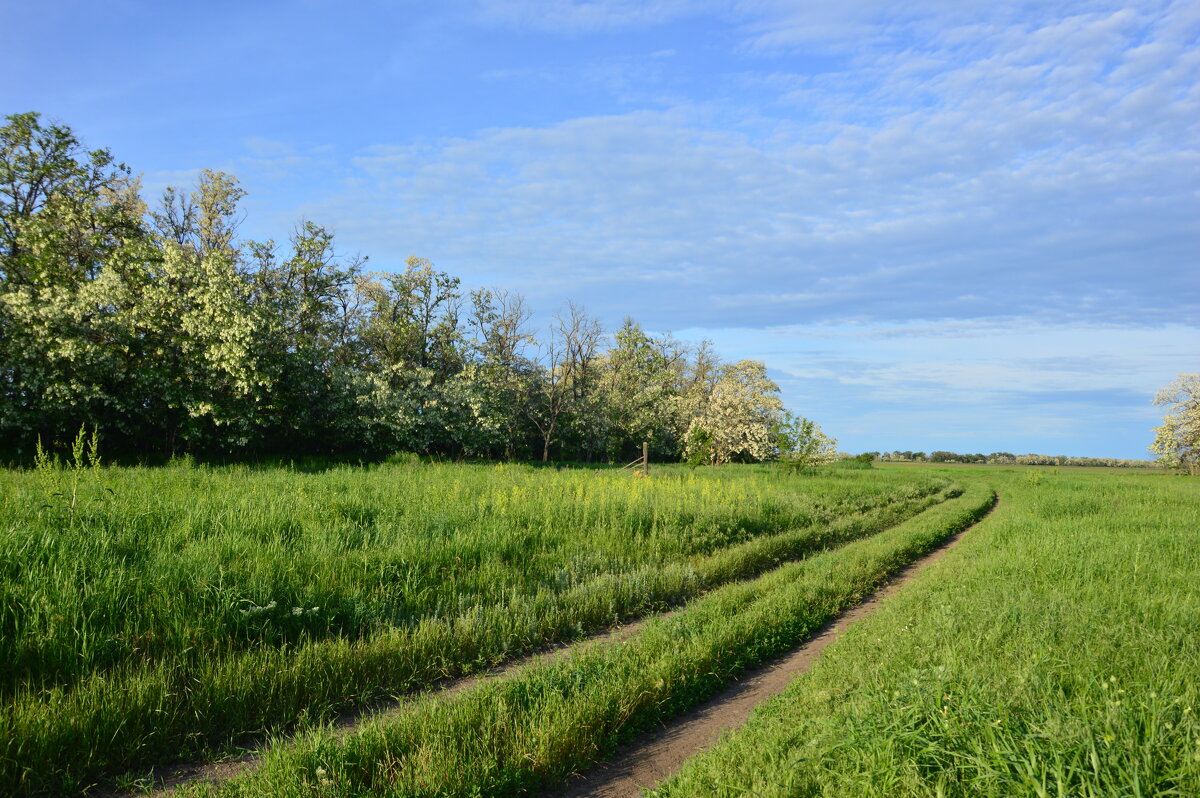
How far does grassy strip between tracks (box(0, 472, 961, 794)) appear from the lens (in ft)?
15.3

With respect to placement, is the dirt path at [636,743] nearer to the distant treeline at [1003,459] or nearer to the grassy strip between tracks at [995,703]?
the grassy strip between tracks at [995,703]

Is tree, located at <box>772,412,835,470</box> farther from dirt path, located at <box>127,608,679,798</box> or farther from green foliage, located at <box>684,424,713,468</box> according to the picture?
A: dirt path, located at <box>127,608,679,798</box>

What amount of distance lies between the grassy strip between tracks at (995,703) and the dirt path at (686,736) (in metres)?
0.39

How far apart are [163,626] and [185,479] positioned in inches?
378

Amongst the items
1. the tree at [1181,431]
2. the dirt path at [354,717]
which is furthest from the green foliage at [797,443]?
the tree at [1181,431]

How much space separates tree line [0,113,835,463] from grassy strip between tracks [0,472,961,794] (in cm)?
2088

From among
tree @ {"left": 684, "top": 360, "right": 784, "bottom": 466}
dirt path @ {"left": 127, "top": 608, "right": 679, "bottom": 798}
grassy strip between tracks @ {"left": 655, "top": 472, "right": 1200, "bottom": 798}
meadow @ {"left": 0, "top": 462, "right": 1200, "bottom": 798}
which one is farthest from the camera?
Result: tree @ {"left": 684, "top": 360, "right": 784, "bottom": 466}

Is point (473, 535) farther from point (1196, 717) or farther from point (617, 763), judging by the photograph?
point (1196, 717)

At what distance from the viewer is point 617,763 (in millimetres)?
4973

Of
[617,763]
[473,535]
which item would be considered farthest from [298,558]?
[617,763]

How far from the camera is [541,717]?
505cm

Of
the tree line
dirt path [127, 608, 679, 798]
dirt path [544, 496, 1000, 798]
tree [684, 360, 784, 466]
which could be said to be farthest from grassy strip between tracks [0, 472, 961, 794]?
tree [684, 360, 784, 466]

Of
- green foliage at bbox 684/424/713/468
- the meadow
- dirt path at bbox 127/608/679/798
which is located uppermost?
green foliage at bbox 684/424/713/468

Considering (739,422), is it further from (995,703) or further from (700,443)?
(995,703)
